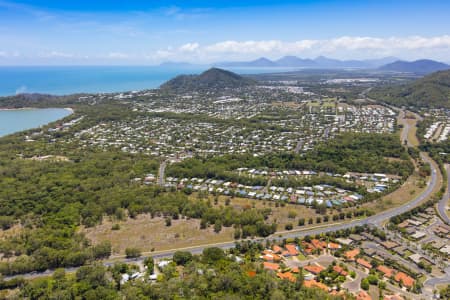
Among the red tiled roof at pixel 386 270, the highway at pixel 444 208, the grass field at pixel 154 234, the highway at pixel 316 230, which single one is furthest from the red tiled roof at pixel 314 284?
the highway at pixel 444 208

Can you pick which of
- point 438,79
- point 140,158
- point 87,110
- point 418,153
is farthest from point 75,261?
point 438,79

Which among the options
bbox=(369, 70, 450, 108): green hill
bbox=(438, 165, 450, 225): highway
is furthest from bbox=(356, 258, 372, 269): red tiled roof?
bbox=(369, 70, 450, 108): green hill

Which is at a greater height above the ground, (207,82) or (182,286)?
(207,82)

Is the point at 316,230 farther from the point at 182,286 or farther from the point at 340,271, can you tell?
the point at 182,286

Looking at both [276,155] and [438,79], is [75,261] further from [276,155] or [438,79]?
[438,79]

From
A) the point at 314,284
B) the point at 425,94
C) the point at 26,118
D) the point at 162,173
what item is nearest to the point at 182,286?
the point at 314,284

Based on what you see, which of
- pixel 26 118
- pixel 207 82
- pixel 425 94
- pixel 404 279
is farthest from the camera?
pixel 207 82
